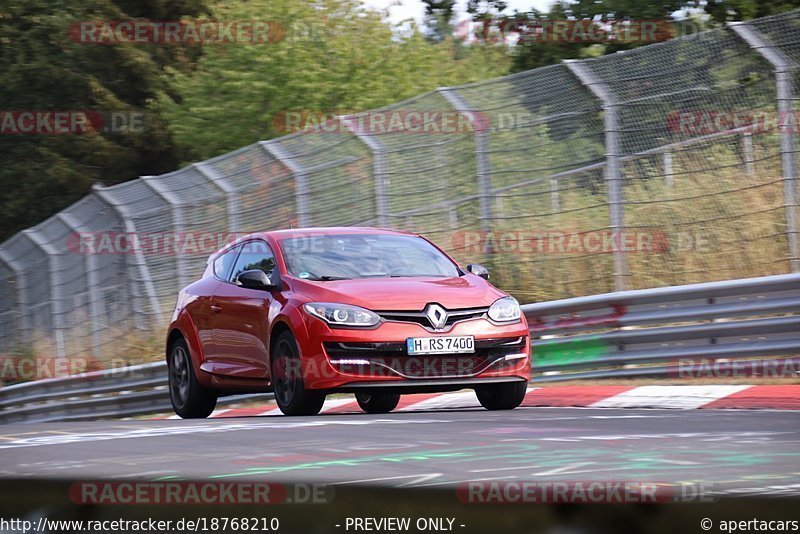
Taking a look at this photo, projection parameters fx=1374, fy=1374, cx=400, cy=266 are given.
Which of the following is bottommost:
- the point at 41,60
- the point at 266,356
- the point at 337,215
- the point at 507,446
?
the point at 41,60

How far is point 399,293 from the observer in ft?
30.8

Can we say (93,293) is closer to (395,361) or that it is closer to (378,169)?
(378,169)

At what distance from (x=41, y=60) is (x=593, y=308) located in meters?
45.1

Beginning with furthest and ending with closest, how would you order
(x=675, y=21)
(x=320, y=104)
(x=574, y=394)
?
(x=320, y=104) < (x=675, y=21) < (x=574, y=394)

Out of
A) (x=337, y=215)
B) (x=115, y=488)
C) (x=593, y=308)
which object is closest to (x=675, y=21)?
(x=337, y=215)

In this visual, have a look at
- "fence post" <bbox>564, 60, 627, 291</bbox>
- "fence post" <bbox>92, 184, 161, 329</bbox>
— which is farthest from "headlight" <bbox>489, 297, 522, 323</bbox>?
"fence post" <bbox>92, 184, 161, 329</bbox>

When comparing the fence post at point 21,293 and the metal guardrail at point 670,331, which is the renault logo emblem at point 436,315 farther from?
the fence post at point 21,293

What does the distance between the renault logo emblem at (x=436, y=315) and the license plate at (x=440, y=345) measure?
90 millimetres

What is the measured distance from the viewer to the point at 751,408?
8.93m

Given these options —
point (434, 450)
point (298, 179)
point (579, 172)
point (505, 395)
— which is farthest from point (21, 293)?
point (434, 450)

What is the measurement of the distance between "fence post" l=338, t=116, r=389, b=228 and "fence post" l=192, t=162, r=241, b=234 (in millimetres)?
2815

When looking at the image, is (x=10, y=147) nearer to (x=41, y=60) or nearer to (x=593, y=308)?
(x=41, y=60)

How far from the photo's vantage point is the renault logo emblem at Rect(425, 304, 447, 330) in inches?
365

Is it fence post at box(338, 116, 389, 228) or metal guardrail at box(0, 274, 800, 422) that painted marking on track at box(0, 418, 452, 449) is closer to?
metal guardrail at box(0, 274, 800, 422)
